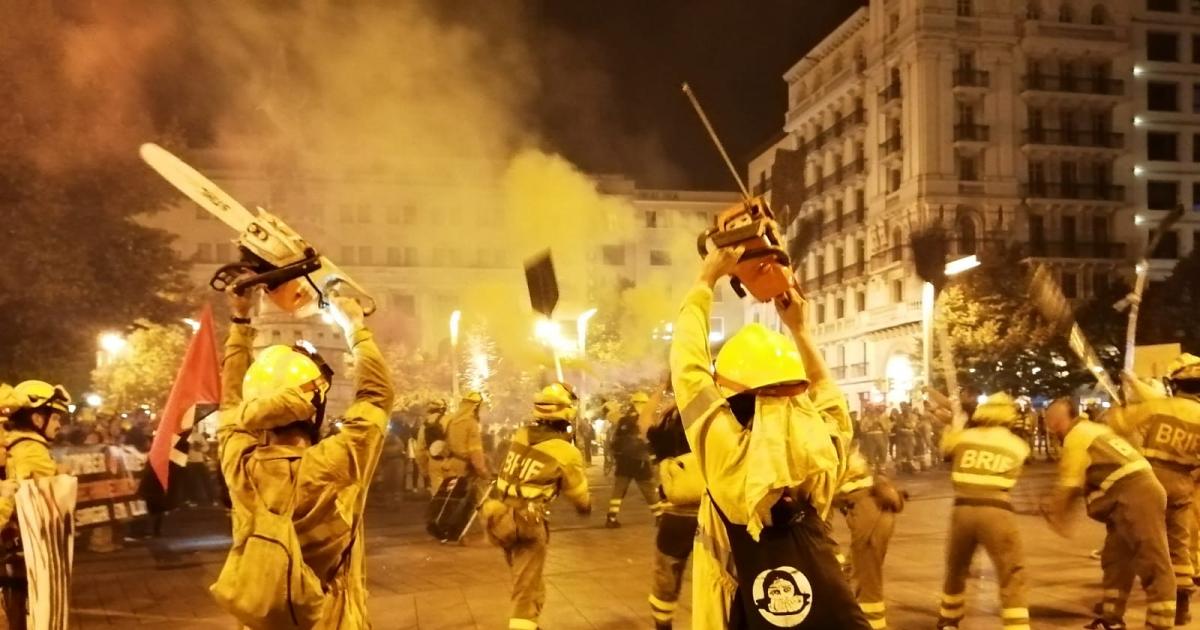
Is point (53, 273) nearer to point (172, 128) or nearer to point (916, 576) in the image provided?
point (172, 128)

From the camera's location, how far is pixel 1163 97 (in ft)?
168

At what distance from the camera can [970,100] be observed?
4719 centimetres

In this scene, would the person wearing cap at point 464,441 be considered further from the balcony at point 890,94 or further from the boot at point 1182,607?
the balcony at point 890,94

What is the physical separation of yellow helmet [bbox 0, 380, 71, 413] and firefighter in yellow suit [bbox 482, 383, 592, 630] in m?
2.62

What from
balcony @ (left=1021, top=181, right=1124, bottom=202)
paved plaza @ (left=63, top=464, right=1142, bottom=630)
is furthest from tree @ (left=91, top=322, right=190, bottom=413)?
balcony @ (left=1021, top=181, right=1124, bottom=202)

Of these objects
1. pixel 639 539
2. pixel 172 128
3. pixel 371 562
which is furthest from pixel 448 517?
pixel 172 128

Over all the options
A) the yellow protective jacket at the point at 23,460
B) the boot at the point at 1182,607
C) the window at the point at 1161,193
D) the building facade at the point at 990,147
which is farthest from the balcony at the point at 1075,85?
the yellow protective jacket at the point at 23,460

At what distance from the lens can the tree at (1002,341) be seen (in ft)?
115

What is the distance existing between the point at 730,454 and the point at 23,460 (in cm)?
434

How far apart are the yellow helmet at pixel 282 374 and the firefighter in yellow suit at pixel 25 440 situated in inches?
104

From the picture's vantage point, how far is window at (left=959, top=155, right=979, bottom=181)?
4678 cm

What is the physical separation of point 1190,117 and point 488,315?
119 feet

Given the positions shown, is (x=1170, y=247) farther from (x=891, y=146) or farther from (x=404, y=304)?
(x=404, y=304)

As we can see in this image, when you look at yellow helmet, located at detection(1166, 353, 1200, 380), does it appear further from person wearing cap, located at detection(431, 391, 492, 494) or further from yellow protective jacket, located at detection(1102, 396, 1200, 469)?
person wearing cap, located at detection(431, 391, 492, 494)
